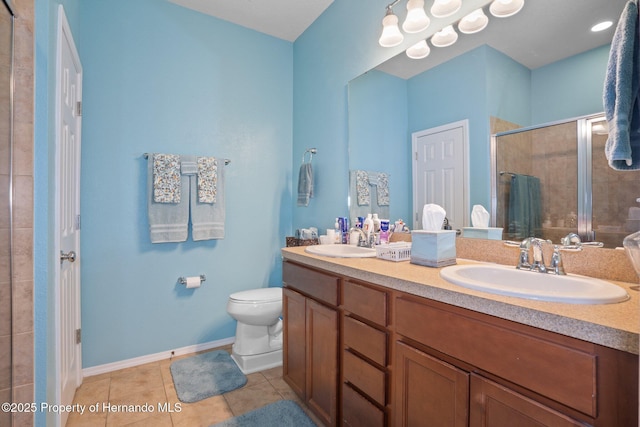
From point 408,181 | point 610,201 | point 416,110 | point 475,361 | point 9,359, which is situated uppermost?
point 416,110

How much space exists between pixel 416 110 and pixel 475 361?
4.29ft

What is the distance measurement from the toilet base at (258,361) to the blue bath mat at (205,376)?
0.14 feet

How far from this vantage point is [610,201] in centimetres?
105

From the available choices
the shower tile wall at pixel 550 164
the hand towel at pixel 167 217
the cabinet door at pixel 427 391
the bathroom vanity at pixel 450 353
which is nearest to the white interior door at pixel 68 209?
the hand towel at pixel 167 217

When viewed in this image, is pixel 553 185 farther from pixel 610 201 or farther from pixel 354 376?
pixel 354 376

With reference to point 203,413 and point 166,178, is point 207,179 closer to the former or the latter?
point 166,178

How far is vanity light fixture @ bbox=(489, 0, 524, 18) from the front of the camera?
4.30 ft

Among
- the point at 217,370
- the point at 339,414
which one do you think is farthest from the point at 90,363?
the point at 339,414

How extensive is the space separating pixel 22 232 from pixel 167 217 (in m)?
1.04

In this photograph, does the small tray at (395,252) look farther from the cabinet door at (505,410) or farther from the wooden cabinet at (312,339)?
the cabinet door at (505,410)

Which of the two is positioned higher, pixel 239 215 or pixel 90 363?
pixel 239 215

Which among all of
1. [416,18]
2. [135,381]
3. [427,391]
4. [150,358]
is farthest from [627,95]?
[150,358]

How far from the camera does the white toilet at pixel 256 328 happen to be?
2121mm

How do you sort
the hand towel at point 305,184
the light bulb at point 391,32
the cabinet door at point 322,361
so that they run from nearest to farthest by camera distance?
the cabinet door at point 322,361
the light bulb at point 391,32
the hand towel at point 305,184
